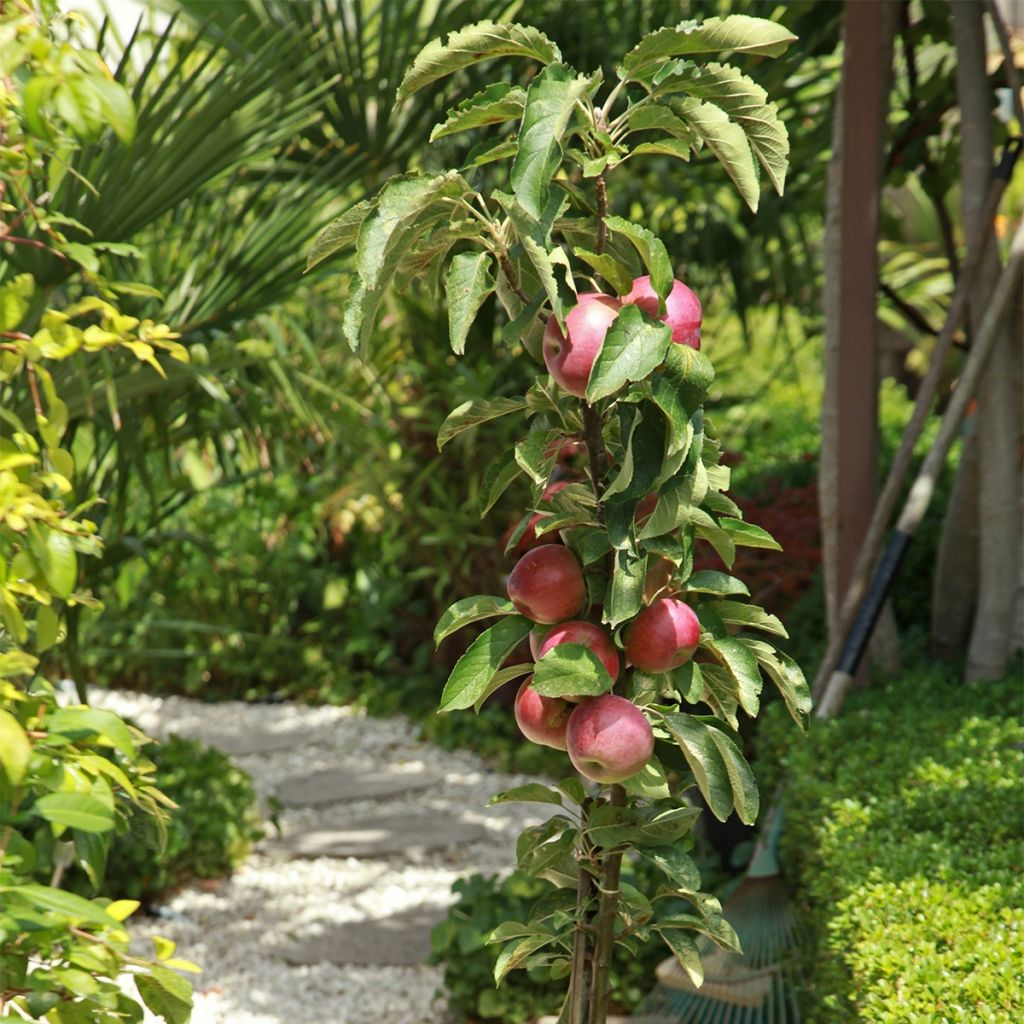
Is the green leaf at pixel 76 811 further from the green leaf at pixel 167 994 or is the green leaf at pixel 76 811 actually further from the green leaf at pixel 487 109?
the green leaf at pixel 487 109

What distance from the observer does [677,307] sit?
1.13 meters

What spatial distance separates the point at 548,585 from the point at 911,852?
0.94m

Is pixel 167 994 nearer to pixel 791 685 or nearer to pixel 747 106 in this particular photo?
pixel 791 685

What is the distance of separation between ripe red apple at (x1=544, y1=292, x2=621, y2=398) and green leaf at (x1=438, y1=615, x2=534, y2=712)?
237 mm

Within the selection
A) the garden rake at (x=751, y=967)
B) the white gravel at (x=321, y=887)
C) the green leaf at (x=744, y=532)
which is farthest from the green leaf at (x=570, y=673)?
the white gravel at (x=321, y=887)

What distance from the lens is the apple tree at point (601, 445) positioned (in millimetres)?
1043

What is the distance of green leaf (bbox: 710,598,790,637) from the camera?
4.10 ft

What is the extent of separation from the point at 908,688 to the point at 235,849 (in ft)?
6.20

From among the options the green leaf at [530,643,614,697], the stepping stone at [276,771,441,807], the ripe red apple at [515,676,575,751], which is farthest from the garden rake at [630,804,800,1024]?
the stepping stone at [276,771,441,807]

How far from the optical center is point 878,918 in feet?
5.40

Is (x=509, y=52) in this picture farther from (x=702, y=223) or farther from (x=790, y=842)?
(x=702, y=223)

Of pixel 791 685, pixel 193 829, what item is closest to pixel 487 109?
pixel 791 685

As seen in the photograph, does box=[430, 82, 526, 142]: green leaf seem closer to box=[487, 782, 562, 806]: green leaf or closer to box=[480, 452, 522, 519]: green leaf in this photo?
box=[480, 452, 522, 519]: green leaf

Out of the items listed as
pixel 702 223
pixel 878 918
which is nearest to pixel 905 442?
pixel 878 918
